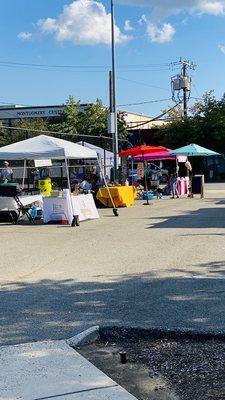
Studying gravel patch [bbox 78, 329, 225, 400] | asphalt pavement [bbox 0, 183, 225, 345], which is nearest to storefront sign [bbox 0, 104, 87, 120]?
asphalt pavement [bbox 0, 183, 225, 345]

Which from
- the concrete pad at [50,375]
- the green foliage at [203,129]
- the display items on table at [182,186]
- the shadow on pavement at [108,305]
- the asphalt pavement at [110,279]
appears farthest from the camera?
the green foliage at [203,129]

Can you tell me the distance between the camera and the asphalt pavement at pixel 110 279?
5754mm

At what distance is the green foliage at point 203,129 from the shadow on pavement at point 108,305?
4020cm

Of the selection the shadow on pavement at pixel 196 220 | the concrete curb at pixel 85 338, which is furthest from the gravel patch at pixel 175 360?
the shadow on pavement at pixel 196 220

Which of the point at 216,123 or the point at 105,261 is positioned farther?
the point at 216,123

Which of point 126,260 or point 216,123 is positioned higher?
point 216,123

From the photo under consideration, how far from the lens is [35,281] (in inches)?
309

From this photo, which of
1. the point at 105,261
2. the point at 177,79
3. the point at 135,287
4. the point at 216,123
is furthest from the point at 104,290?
the point at 177,79

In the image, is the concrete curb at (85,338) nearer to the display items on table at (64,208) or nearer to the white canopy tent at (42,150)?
the display items on table at (64,208)

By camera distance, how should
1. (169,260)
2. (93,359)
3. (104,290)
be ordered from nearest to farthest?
(93,359)
(104,290)
(169,260)

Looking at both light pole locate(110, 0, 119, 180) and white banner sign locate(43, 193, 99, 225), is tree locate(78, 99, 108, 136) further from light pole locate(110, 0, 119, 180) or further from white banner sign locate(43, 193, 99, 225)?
white banner sign locate(43, 193, 99, 225)

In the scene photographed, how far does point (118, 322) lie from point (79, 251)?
4.84 metres

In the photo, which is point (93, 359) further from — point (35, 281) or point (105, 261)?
point (105, 261)

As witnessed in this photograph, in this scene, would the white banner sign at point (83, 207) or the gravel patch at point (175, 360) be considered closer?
the gravel patch at point (175, 360)
